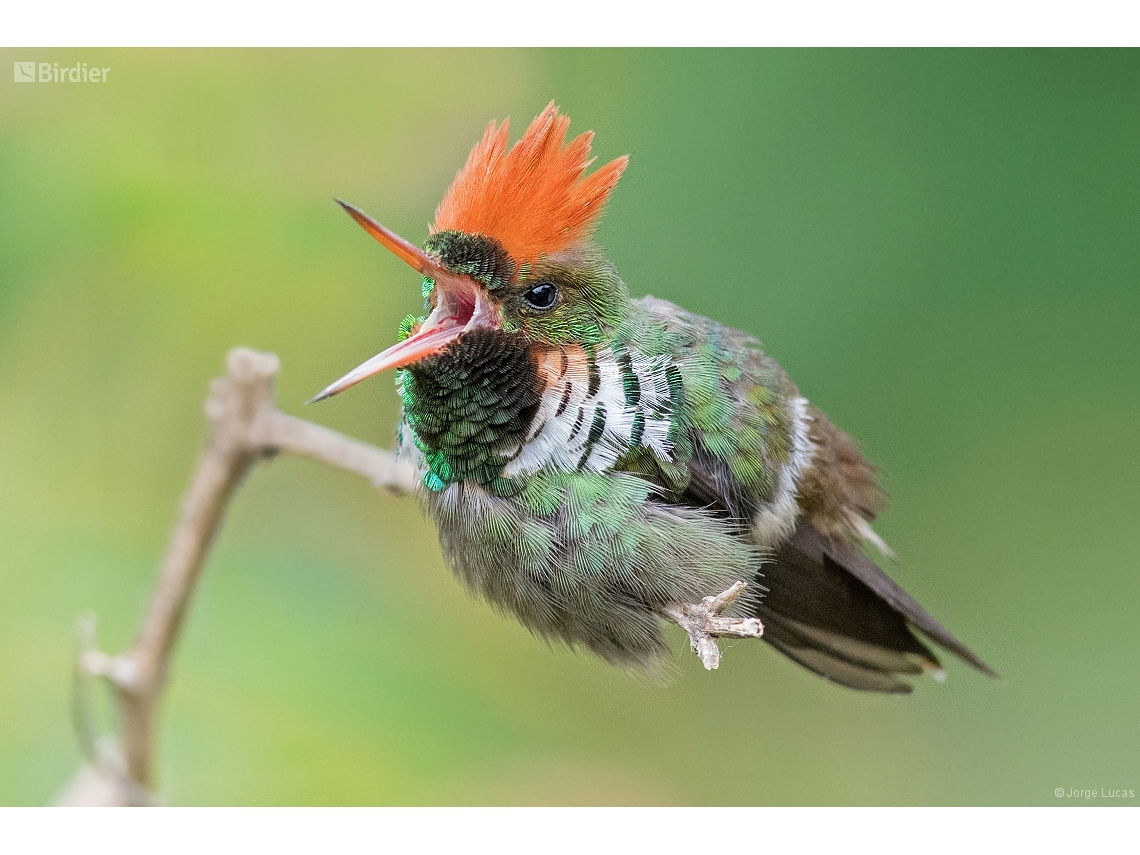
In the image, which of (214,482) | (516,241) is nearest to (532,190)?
(516,241)

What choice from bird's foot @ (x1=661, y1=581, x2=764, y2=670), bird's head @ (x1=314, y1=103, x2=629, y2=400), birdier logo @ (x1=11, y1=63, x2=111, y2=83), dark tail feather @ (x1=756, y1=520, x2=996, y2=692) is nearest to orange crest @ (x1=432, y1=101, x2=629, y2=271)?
bird's head @ (x1=314, y1=103, x2=629, y2=400)

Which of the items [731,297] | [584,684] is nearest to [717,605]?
[731,297]

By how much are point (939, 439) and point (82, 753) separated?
5.87 ft

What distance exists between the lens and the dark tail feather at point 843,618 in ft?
5.56

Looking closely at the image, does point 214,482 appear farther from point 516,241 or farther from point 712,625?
point 712,625

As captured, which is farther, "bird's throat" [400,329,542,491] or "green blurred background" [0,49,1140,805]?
"green blurred background" [0,49,1140,805]

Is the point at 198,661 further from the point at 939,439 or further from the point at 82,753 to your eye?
the point at 939,439

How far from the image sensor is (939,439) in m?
2.06

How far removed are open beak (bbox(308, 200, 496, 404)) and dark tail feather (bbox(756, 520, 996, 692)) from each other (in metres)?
0.62

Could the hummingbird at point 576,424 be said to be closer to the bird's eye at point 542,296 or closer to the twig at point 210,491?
the bird's eye at point 542,296

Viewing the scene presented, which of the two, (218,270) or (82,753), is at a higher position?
(218,270)

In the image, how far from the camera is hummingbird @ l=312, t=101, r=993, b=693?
1.40 m

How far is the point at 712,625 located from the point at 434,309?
57 cm

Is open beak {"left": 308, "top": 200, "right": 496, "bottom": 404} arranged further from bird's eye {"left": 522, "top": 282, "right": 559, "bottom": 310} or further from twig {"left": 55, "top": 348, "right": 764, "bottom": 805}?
twig {"left": 55, "top": 348, "right": 764, "bottom": 805}
